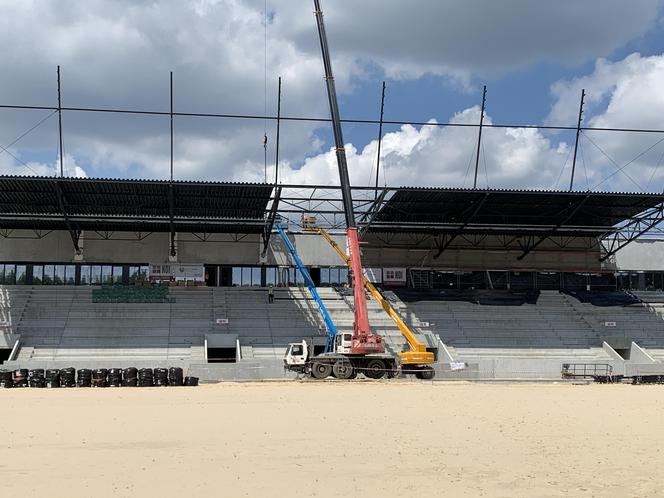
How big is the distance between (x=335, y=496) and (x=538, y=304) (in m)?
44.6

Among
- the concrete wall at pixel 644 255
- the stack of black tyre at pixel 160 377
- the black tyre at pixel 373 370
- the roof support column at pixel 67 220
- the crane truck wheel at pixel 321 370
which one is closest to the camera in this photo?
the stack of black tyre at pixel 160 377

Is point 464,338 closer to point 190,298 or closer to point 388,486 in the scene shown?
point 190,298

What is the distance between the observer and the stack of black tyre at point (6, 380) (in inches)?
1248

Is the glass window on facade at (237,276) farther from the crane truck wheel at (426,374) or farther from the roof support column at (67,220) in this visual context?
the crane truck wheel at (426,374)

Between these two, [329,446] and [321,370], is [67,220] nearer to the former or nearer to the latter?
[321,370]

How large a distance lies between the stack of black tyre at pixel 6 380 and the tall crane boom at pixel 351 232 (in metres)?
16.0

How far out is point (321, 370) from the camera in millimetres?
35344

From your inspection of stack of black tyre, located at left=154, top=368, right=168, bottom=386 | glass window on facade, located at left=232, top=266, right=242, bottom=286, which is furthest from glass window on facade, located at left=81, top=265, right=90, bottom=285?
stack of black tyre, located at left=154, top=368, right=168, bottom=386

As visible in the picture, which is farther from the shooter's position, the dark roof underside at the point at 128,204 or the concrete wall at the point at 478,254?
the concrete wall at the point at 478,254

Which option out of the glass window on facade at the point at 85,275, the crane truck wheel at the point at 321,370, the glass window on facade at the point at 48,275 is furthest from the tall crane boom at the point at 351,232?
the glass window on facade at the point at 48,275

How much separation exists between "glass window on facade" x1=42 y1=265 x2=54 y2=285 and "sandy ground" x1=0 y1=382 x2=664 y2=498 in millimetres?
25120

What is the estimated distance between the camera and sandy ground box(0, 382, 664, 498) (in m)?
11.2

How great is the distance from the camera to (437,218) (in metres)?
48.0

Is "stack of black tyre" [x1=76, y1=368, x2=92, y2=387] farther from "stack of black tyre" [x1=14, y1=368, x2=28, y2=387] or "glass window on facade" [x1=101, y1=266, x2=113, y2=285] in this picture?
"glass window on facade" [x1=101, y1=266, x2=113, y2=285]
